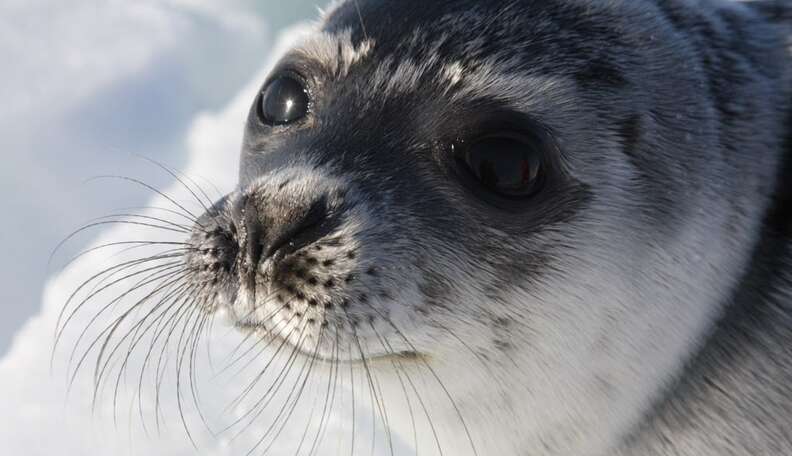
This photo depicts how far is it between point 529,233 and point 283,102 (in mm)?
749

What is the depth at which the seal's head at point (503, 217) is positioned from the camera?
5.37 ft

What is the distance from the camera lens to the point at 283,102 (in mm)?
2031

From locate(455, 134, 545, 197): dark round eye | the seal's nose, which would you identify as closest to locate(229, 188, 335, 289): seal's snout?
the seal's nose

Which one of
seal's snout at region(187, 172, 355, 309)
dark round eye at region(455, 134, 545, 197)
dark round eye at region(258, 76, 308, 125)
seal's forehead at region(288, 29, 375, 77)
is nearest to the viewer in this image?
seal's snout at region(187, 172, 355, 309)

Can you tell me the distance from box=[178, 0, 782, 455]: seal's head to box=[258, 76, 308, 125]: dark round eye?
0.29 feet

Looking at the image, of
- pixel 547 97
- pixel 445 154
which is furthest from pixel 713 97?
pixel 445 154

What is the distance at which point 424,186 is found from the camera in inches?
67.7

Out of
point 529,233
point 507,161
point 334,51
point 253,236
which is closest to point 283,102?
point 334,51

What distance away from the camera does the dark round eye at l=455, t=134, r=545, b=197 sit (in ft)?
5.63

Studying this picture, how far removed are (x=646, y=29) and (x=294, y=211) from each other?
1.01 metres

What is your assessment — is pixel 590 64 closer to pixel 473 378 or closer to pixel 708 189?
pixel 708 189

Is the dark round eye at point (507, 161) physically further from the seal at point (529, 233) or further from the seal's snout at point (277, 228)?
the seal's snout at point (277, 228)

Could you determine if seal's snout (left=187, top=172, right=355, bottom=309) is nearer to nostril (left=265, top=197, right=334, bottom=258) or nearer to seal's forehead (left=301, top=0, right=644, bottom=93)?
nostril (left=265, top=197, right=334, bottom=258)

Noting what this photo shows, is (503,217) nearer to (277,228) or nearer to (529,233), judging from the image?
(529,233)
